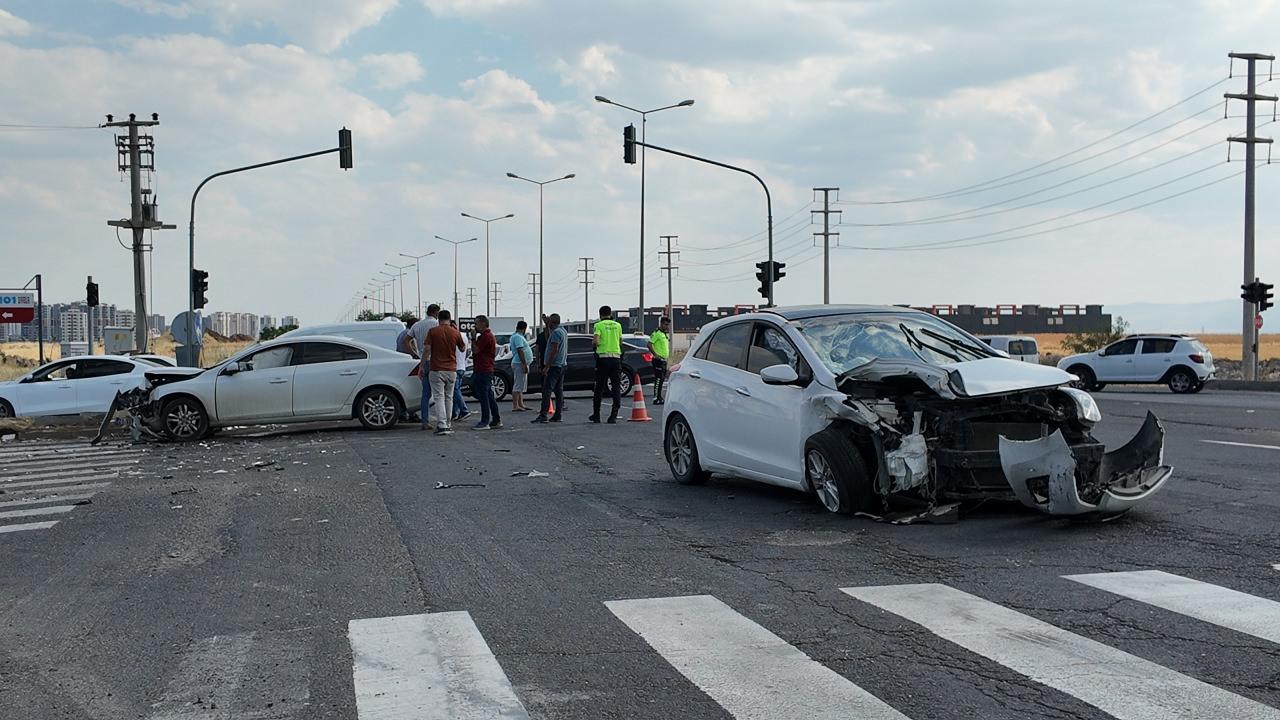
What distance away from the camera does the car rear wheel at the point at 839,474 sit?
8.60 meters

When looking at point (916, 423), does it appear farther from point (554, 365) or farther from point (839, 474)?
point (554, 365)

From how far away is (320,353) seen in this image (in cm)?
1931

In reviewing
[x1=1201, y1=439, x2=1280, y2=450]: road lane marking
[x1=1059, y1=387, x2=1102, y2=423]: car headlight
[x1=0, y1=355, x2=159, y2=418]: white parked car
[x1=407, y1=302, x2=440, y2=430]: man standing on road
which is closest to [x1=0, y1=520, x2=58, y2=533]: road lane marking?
[x1=1059, y1=387, x2=1102, y2=423]: car headlight

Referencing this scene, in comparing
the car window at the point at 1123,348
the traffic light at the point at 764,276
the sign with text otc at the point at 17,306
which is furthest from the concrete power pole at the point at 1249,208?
the sign with text otc at the point at 17,306

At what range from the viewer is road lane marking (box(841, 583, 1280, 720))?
168 inches

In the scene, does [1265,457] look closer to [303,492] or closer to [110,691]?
[303,492]

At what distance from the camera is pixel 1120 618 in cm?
565

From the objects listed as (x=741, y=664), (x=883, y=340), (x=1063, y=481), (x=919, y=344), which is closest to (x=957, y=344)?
(x=919, y=344)

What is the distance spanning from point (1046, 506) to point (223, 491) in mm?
7647

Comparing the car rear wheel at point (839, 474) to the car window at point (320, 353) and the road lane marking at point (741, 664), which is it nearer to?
the road lane marking at point (741, 664)

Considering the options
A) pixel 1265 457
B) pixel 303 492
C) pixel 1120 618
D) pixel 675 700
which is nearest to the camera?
pixel 675 700

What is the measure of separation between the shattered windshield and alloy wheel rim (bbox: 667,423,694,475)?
6.42ft

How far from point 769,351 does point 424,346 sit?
9.62 meters

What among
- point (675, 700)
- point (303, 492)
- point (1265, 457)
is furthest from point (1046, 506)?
point (303, 492)
